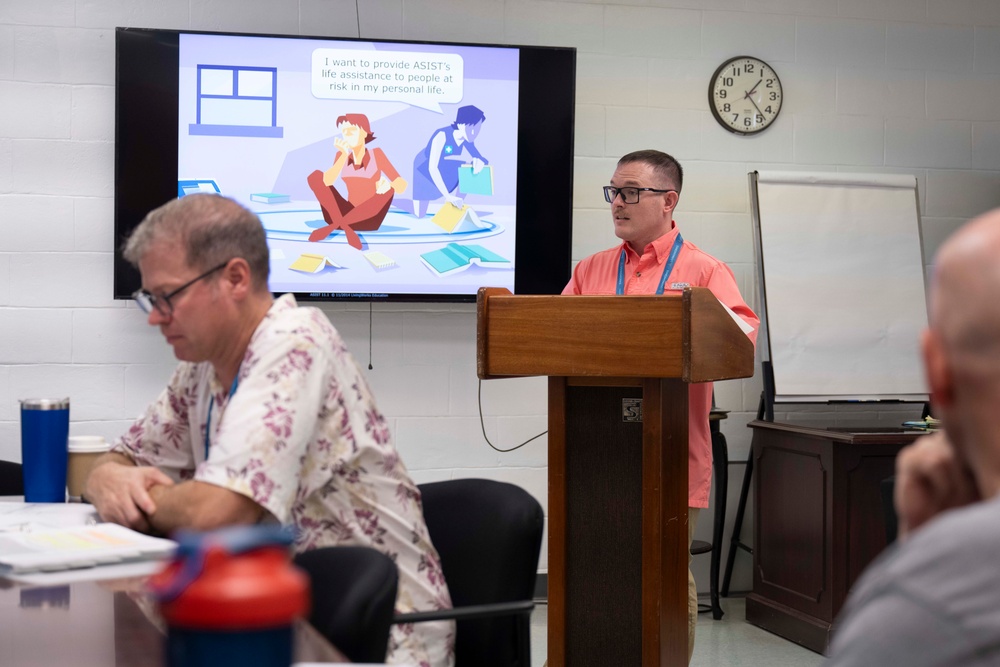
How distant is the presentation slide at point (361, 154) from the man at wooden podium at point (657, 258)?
703 mm

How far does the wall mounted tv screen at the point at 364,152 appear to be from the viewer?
12.9 feet

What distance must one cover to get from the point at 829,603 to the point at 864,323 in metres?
1.14

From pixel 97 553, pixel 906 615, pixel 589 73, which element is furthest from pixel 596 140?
pixel 906 615

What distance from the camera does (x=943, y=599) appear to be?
0.71 meters

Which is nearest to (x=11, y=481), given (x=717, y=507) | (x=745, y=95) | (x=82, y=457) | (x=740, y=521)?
(x=82, y=457)

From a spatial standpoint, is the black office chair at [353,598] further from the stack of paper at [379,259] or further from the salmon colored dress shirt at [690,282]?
the stack of paper at [379,259]

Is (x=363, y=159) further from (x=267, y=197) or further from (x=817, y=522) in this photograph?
(x=817, y=522)

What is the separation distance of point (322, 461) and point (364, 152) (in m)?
2.57

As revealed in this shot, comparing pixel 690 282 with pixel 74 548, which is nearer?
pixel 74 548

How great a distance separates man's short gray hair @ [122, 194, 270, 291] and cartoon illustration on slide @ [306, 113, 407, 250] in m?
2.27

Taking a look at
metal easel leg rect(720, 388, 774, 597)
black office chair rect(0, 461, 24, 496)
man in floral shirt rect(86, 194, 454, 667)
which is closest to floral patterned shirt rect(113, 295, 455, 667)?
man in floral shirt rect(86, 194, 454, 667)

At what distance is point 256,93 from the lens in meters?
3.97

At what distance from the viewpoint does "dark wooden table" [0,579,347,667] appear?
1101 millimetres

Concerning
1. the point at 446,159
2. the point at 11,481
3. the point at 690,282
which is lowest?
the point at 11,481
